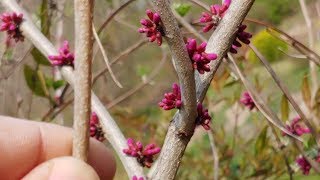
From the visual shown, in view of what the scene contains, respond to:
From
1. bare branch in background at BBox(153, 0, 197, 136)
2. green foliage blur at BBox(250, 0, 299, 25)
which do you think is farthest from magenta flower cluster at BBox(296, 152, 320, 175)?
green foliage blur at BBox(250, 0, 299, 25)

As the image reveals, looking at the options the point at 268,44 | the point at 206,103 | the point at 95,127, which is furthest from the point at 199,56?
the point at 206,103

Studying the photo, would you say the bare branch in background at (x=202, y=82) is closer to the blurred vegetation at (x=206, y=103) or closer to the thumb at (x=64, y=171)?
the thumb at (x=64, y=171)

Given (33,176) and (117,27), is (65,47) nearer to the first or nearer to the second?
(33,176)

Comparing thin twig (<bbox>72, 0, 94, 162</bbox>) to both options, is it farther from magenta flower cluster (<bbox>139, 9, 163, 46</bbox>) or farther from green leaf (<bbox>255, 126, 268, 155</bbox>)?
green leaf (<bbox>255, 126, 268, 155</bbox>)

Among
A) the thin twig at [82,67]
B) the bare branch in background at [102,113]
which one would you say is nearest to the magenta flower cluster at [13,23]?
the bare branch in background at [102,113]

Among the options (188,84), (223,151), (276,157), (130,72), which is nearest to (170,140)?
(188,84)

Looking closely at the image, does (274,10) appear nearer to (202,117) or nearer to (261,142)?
(261,142)

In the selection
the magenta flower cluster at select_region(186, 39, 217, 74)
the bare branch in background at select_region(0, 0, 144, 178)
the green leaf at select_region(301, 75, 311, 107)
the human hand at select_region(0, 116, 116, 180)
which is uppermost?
the magenta flower cluster at select_region(186, 39, 217, 74)
